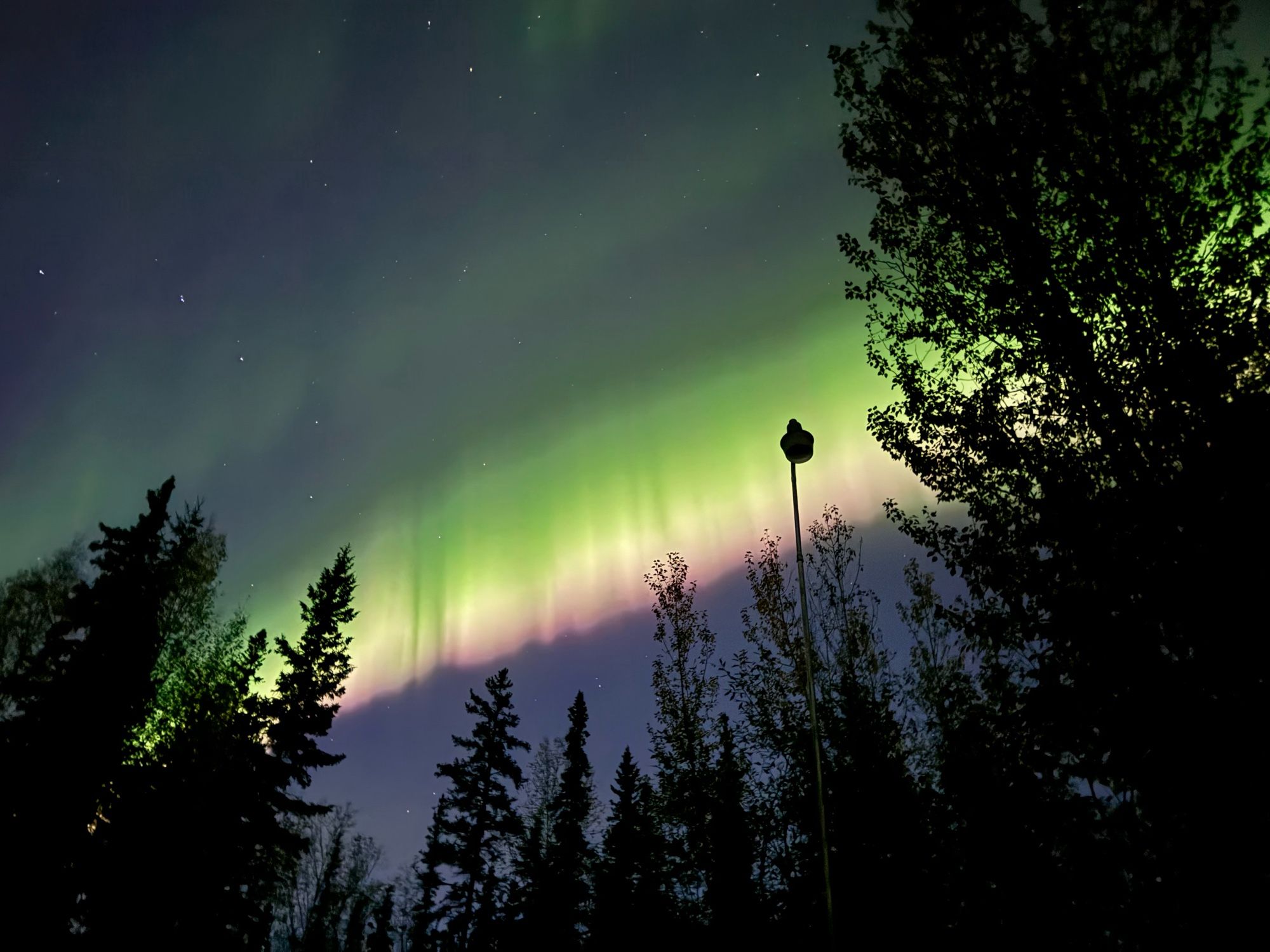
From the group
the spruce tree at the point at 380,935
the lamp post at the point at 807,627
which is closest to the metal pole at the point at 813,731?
the lamp post at the point at 807,627

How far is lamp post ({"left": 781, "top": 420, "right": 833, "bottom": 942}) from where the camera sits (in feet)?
26.3

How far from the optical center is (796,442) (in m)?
10.3

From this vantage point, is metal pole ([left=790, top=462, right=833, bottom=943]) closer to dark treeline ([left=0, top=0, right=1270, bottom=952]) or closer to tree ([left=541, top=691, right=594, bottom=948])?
dark treeline ([left=0, top=0, right=1270, bottom=952])

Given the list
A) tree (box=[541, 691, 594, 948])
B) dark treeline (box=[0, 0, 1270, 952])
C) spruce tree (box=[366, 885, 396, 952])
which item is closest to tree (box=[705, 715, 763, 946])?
dark treeline (box=[0, 0, 1270, 952])

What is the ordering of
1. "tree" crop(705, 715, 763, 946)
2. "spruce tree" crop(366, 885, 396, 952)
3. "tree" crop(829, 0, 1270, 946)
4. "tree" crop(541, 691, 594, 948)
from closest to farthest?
"tree" crop(829, 0, 1270, 946) → "tree" crop(705, 715, 763, 946) → "tree" crop(541, 691, 594, 948) → "spruce tree" crop(366, 885, 396, 952)

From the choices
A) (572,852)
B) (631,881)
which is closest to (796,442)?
(631,881)

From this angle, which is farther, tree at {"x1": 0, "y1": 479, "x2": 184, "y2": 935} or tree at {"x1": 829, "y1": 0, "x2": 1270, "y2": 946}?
tree at {"x1": 0, "y1": 479, "x2": 184, "y2": 935}

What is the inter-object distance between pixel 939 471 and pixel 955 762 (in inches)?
311

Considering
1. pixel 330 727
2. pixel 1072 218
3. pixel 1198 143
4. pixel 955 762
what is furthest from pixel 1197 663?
pixel 330 727

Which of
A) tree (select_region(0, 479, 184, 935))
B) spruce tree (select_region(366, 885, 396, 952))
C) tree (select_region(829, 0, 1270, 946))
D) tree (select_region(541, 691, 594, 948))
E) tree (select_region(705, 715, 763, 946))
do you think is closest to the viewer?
tree (select_region(829, 0, 1270, 946))

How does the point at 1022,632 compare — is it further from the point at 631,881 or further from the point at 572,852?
the point at 572,852

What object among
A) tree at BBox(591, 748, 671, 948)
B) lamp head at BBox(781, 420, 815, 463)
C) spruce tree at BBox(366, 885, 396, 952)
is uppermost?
lamp head at BBox(781, 420, 815, 463)

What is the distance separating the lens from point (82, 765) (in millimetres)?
18047

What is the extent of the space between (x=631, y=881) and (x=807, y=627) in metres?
19.8
